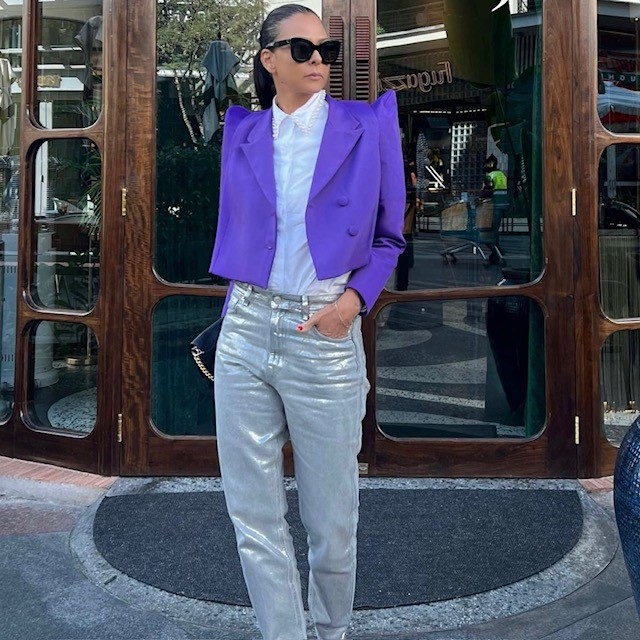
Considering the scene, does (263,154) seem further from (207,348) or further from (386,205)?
(207,348)

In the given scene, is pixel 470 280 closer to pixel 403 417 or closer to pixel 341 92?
pixel 403 417

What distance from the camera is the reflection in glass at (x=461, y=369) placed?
4.21 m

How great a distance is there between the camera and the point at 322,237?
2137 millimetres

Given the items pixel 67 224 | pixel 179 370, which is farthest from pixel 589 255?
pixel 67 224

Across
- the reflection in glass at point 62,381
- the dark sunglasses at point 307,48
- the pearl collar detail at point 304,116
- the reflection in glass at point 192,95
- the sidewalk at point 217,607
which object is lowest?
the sidewalk at point 217,607

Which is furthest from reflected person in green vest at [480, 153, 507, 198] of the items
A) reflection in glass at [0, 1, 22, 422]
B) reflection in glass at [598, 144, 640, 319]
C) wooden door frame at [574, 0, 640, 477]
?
reflection in glass at [0, 1, 22, 422]

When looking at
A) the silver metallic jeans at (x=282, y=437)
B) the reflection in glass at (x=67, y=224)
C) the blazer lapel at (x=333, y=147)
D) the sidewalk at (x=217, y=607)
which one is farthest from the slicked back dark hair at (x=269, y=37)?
the reflection in glass at (x=67, y=224)

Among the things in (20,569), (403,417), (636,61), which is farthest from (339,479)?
(636,61)

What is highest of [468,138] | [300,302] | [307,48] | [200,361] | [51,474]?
[468,138]

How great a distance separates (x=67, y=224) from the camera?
4.47m

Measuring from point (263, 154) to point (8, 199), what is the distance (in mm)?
3026

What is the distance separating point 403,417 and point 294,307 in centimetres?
222

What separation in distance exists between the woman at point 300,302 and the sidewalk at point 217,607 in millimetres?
713

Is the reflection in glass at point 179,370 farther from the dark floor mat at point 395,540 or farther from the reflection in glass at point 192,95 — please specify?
the dark floor mat at point 395,540
